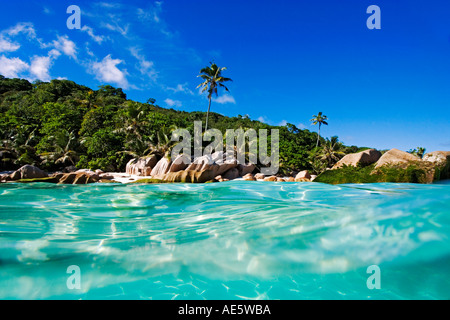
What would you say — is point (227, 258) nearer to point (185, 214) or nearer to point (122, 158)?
point (185, 214)

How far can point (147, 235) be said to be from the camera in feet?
12.5

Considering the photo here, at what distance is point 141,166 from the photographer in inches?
808

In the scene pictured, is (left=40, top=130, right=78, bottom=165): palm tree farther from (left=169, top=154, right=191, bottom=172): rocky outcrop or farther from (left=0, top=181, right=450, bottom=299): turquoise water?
(left=0, top=181, right=450, bottom=299): turquoise water

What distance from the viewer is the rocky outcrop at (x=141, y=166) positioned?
785 inches

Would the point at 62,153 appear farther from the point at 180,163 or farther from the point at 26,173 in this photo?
the point at 180,163

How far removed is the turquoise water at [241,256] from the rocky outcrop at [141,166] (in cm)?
1557

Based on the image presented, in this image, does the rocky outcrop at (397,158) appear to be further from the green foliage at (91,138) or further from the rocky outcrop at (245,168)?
the green foliage at (91,138)

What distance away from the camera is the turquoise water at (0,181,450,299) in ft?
8.00

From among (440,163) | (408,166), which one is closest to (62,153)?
(408,166)

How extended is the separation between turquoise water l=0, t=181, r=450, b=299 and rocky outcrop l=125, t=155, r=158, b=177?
15567 mm

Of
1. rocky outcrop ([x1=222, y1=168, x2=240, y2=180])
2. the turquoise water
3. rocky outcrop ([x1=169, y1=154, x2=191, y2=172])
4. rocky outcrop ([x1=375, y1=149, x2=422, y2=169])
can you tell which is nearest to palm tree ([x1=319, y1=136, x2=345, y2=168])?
rocky outcrop ([x1=222, y1=168, x2=240, y2=180])

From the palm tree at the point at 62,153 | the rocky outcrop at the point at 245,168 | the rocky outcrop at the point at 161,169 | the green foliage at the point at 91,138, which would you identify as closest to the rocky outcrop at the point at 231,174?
the rocky outcrop at the point at 245,168
